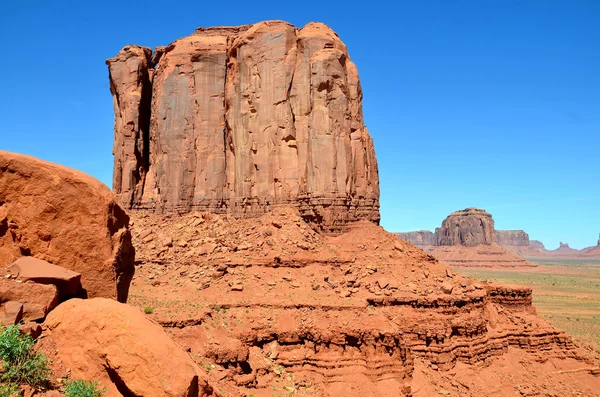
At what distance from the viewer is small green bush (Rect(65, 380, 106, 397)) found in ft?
31.3

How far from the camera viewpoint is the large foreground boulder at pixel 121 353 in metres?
10.1

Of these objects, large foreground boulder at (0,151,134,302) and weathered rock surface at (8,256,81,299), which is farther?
large foreground boulder at (0,151,134,302)

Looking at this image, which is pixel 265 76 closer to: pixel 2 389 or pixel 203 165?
pixel 203 165

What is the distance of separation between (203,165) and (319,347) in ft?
78.5

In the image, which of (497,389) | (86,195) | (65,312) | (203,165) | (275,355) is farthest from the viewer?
(203,165)

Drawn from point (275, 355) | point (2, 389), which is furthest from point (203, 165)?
point (2, 389)

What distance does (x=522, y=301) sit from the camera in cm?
4541

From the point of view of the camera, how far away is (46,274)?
1155 cm

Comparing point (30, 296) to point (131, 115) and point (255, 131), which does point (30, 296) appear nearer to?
point (255, 131)

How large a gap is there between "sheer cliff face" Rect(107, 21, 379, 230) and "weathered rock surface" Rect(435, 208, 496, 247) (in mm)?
139433

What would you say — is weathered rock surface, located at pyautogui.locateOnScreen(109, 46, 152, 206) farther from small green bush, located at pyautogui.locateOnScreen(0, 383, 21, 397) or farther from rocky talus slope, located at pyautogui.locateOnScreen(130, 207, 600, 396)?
small green bush, located at pyautogui.locateOnScreen(0, 383, 21, 397)

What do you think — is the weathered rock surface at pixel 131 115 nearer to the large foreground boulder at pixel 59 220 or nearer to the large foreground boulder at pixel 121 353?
the large foreground boulder at pixel 59 220

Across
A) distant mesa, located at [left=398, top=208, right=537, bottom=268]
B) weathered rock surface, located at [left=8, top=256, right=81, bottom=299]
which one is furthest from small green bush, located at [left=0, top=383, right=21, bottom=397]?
distant mesa, located at [left=398, top=208, right=537, bottom=268]

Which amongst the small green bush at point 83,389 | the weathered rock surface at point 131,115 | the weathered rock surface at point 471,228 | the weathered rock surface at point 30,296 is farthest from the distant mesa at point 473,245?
the small green bush at point 83,389
